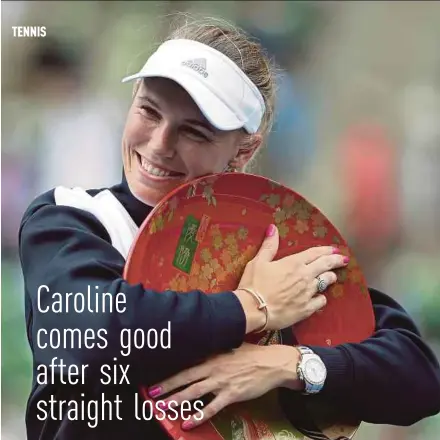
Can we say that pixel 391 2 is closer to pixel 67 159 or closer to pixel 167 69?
pixel 167 69

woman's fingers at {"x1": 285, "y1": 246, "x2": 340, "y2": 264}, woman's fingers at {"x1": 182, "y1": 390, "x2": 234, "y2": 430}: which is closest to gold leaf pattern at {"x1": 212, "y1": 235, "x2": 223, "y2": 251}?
woman's fingers at {"x1": 285, "y1": 246, "x2": 340, "y2": 264}

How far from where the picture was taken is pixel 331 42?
1.24 meters

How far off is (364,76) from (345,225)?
0.26 meters

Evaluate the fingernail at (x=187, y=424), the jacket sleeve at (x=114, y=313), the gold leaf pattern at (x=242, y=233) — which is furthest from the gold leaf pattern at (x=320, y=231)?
the fingernail at (x=187, y=424)

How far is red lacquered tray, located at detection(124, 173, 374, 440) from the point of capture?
959 millimetres

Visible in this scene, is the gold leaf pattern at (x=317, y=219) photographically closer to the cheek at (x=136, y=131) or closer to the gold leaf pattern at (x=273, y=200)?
the gold leaf pattern at (x=273, y=200)

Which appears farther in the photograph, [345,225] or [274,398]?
[345,225]

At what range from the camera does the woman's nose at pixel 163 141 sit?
38.2 inches

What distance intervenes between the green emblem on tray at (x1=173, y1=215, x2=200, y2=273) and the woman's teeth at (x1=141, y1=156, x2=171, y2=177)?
69 mm

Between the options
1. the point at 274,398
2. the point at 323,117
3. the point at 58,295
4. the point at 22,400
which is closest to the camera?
the point at 58,295

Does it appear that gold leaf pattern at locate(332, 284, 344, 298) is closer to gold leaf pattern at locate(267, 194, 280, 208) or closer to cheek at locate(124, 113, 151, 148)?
gold leaf pattern at locate(267, 194, 280, 208)

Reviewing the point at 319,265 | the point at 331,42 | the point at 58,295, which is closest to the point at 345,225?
the point at 319,265

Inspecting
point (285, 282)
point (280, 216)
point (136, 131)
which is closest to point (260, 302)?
point (285, 282)

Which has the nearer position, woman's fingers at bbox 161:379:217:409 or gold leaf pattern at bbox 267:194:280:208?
woman's fingers at bbox 161:379:217:409
